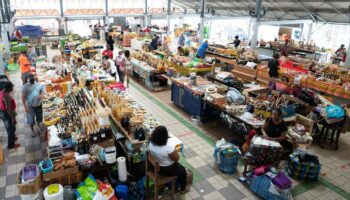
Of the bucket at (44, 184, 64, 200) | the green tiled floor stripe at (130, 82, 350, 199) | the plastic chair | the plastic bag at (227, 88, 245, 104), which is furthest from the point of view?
the plastic bag at (227, 88, 245, 104)

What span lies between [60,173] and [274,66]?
928 cm

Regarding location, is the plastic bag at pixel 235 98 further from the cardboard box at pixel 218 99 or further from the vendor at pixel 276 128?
the vendor at pixel 276 128

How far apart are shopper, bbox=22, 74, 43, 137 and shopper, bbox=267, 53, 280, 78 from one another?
8.60 meters

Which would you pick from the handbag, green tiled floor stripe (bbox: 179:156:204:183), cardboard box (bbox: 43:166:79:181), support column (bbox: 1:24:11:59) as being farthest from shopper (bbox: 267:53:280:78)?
support column (bbox: 1:24:11:59)

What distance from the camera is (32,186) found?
4.37 m

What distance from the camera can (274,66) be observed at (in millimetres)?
11219

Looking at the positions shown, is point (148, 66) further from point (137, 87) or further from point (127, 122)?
point (127, 122)

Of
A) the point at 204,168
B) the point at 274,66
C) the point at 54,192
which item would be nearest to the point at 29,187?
the point at 54,192

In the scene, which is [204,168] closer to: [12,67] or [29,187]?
[29,187]

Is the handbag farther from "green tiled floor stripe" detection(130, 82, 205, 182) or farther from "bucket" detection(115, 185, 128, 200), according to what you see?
"bucket" detection(115, 185, 128, 200)

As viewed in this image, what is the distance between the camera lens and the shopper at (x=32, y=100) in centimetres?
748

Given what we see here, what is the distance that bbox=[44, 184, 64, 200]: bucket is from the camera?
165 inches

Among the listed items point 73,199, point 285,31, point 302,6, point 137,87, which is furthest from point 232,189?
point 285,31

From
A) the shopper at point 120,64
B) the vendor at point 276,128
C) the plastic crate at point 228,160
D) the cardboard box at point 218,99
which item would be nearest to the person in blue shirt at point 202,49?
the shopper at point 120,64
